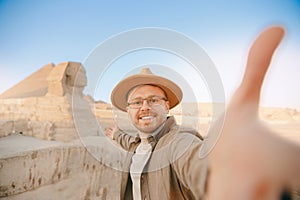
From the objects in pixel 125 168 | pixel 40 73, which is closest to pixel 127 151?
pixel 125 168

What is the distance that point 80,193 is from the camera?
520 centimetres

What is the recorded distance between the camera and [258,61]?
0.21 meters

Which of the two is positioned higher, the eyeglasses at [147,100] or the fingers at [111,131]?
the eyeglasses at [147,100]

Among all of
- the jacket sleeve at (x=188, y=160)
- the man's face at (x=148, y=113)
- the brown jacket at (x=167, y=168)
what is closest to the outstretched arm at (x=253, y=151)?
the jacket sleeve at (x=188, y=160)

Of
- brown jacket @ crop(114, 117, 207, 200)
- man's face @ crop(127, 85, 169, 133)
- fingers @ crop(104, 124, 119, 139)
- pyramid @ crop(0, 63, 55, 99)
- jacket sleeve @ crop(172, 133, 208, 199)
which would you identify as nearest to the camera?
jacket sleeve @ crop(172, 133, 208, 199)

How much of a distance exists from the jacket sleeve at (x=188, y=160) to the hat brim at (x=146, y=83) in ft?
0.97

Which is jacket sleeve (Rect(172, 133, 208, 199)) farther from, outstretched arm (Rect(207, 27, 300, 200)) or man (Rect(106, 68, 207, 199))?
outstretched arm (Rect(207, 27, 300, 200))

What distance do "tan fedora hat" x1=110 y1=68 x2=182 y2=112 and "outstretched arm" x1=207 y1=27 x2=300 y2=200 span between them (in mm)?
691

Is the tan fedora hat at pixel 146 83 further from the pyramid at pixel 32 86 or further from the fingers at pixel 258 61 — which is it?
the pyramid at pixel 32 86

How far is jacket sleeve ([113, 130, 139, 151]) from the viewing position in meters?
0.99

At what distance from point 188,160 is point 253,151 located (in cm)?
31

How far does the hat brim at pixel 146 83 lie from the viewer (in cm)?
91

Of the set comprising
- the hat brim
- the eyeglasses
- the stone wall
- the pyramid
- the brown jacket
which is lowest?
the stone wall

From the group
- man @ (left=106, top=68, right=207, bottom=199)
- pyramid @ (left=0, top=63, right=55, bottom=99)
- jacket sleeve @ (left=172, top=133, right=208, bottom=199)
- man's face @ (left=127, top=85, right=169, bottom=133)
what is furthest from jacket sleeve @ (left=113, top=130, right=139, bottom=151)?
pyramid @ (left=0, top=63, right=55, bottom=99)
